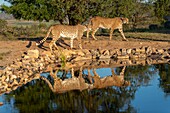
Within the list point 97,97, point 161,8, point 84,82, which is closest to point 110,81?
point 84,82

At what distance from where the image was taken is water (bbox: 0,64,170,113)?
10.9 m

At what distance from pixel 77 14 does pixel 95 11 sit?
3.83ft

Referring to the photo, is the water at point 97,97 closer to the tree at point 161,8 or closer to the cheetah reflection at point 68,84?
the cheetah reflection at point 68,84

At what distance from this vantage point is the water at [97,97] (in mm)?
10906

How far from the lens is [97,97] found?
39.7 feet

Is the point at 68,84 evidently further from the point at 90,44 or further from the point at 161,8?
the point at 161,8

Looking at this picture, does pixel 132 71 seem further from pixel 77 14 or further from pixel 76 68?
pixel 77 14

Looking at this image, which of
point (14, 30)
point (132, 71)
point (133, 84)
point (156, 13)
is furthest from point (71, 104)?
point (156, 13)

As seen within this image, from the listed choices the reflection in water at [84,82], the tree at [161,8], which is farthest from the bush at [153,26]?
the reflection in water at [84,82]

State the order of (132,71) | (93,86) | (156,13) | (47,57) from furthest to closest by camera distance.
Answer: (156,13), (47,57), (132,71), (93,86)

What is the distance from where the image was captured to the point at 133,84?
14.1 metres

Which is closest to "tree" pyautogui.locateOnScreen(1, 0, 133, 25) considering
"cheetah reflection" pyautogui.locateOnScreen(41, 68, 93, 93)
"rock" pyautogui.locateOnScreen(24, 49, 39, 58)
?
"rock" pyautogui.locateOnScreen(24, 49, 39, 58)

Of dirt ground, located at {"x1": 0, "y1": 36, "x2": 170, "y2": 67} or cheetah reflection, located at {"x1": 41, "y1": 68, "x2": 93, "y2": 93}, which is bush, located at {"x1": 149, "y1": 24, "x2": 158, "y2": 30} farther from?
cheetah reflection, located at {"x1": 41, "y1": 68, "x2": 93, "y2": 93}

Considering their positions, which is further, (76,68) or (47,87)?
(76,68)
